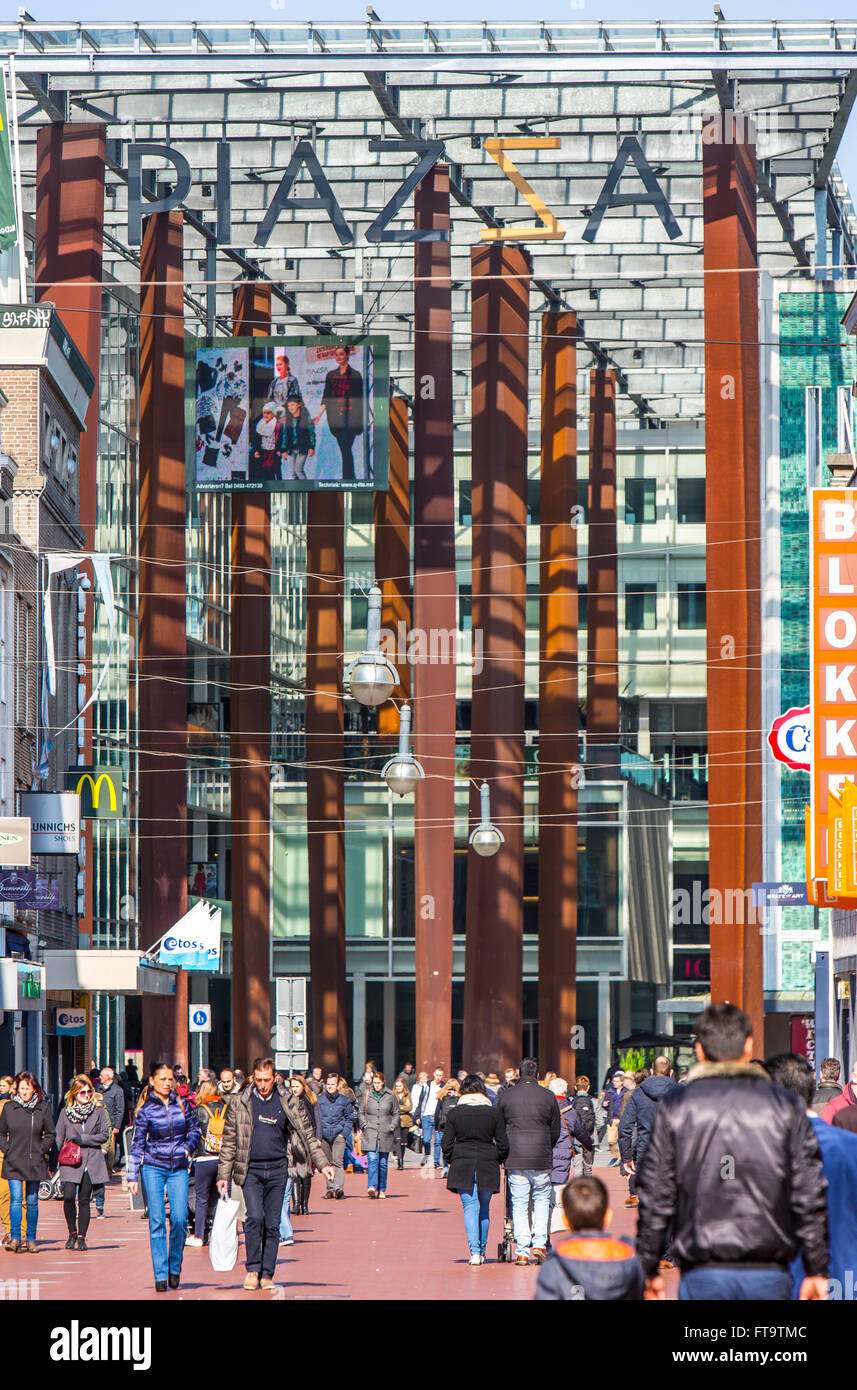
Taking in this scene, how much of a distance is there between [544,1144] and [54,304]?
27.3 meters

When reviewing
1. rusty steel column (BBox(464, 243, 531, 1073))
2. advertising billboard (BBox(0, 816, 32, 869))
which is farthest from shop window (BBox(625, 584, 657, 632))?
advertising billboard (BBox(0, 816, 32, 869))

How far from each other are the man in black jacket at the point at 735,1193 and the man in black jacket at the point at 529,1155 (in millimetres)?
11687

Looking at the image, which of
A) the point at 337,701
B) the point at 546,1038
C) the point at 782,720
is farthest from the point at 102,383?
the point at 782,720

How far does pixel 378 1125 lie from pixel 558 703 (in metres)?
22.7

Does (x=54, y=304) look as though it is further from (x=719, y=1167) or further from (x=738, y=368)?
(x=719, y=1167)

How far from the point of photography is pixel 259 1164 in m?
16.3

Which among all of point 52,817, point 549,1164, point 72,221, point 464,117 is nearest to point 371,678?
point 549,1164

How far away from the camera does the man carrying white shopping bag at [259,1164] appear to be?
16.3 m

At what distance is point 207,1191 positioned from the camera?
829 inches

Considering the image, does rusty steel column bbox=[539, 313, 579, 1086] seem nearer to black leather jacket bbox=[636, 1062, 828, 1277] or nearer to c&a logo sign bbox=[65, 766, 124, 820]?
c&a logo sign bbox=[65, 766, 124, 820]

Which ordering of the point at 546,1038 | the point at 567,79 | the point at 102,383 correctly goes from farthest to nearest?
1. the point at 102,383
2. the point at 546,1038
3. the point at 567,79

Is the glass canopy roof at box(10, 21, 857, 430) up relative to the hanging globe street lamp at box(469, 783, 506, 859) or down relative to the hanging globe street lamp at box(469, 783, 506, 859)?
up

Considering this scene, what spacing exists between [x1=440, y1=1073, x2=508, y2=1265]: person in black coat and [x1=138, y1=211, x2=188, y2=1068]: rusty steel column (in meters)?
24.6

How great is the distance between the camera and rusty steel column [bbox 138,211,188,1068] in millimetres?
43469
